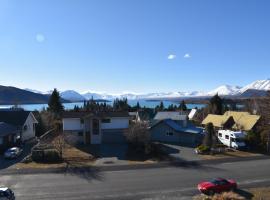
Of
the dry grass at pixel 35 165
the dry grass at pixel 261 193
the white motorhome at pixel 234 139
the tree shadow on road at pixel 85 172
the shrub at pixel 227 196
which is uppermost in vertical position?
the white motorhome at pixel 234 139

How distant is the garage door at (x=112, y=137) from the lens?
58.1 metres

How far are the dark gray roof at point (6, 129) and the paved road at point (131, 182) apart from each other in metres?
18.3

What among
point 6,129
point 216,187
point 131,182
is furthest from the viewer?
point 6,129

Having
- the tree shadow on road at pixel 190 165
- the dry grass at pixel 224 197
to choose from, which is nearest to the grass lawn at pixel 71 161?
the tree shadow on road at pixel 190 165

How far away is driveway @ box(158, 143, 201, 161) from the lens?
1797 inches

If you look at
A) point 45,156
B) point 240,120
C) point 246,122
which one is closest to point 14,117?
point 45,156

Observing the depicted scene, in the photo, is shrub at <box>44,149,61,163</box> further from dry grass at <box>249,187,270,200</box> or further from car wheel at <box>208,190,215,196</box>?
dry grass at <box>249,187,270,200</box>

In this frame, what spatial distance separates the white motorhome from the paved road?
10.7 m

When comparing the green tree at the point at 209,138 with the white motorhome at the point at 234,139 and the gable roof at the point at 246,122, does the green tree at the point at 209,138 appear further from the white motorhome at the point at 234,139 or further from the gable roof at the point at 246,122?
the gable roof at the point at 246,122

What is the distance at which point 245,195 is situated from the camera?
28719 millimetres

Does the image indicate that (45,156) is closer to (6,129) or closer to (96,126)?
(96,126)

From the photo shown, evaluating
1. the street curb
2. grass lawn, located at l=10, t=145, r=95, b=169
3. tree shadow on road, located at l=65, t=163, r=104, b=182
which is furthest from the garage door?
the street curb

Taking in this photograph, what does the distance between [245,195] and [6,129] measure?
131ft

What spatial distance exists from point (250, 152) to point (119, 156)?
18.9m
